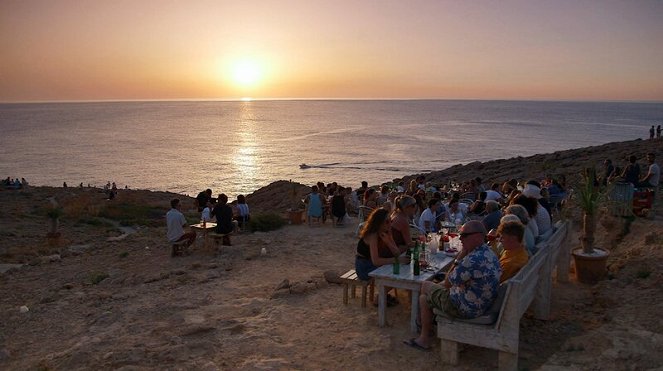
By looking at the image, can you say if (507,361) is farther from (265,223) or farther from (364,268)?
(265,223)

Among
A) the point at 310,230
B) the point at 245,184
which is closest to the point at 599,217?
the point at 310,230

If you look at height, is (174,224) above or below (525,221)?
below

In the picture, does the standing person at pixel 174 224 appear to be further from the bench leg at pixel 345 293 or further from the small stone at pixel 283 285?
the bench leg at pixel 345 293

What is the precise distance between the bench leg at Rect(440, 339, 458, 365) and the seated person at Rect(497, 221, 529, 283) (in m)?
0.89

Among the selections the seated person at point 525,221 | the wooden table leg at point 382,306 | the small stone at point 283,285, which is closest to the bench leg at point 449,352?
the wooden table leg at point 382,306

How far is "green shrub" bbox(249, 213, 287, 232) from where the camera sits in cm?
1351

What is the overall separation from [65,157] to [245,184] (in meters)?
34.7

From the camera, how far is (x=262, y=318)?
21.6 feet

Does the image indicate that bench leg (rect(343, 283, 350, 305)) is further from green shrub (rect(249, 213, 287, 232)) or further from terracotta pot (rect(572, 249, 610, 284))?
green shrub (rect(249, 213, 287, 232))

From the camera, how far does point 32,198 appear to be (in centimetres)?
2891

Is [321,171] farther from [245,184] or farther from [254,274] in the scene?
[254,274]

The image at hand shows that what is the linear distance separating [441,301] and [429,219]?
178 inches

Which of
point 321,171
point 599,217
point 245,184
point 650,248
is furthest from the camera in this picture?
point 321,171

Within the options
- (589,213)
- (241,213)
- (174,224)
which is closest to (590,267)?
(589,213)
